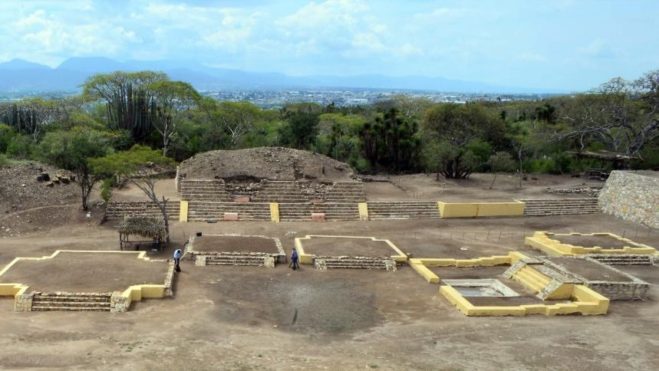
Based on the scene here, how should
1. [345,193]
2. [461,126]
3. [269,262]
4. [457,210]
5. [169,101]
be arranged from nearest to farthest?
[269,262], [457,210], [345,193], [461,126], [169,101]

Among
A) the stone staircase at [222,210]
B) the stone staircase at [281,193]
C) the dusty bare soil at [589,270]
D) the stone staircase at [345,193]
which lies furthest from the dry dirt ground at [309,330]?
the stone staircase at [345,193]

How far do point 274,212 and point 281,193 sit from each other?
7.30 ft

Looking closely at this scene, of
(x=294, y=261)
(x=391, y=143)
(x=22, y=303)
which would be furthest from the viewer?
(x=391, y=143)

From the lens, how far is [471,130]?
45.8 meters

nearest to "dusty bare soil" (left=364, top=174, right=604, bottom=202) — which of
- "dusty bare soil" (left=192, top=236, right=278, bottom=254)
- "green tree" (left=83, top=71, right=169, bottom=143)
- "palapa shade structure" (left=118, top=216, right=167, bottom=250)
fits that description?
"dusty bare soil" (left=192, top=236, right=278, bottom=254)

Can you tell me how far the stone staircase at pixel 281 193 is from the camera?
30969 mm

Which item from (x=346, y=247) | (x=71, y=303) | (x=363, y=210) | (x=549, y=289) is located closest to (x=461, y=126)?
(x=363, y=210)

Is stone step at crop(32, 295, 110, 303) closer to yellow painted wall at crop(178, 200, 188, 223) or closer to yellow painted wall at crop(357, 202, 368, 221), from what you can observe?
yellow painted wall at crop(178, 200, 188, 223)

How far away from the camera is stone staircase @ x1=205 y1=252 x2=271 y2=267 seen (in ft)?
69.8

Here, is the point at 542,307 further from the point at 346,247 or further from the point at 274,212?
the point at 274,212

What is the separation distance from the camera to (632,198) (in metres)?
31.8

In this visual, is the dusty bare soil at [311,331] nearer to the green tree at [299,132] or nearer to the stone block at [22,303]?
the stone block at [22,303]

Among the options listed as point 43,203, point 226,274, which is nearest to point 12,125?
point 43,203

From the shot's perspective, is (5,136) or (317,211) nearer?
(317,211)
